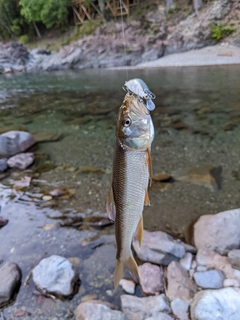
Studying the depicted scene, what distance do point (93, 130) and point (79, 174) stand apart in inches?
122

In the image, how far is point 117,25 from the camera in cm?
2877

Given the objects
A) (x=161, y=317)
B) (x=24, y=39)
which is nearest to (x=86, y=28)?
(x=24, y=39)

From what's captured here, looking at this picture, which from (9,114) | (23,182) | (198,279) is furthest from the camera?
(9,114)

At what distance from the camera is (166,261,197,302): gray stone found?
3025 millimetres

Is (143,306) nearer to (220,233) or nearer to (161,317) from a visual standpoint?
(161,317)

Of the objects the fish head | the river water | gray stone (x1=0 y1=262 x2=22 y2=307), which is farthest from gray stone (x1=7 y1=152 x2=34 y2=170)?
the fish head

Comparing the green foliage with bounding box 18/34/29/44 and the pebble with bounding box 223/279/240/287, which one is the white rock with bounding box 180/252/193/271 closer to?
the pebble with bounding box 223/279/240/287

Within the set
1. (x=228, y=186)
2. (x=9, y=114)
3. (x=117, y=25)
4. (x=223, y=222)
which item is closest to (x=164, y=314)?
(x=223, y=222)

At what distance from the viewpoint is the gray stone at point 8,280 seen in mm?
3189

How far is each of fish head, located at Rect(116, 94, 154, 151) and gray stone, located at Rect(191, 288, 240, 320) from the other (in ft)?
6.32

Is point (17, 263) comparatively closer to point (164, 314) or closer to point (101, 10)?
point (164, 314)

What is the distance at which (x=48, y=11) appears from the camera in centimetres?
3400

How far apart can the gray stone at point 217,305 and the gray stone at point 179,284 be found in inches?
7.8

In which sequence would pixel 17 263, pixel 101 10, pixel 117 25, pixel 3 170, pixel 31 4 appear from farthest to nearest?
1. pixel 31 4
2. pixel 101 10
3. pixel 117 25
4. pixel 3 170
5. pixel 17 263
